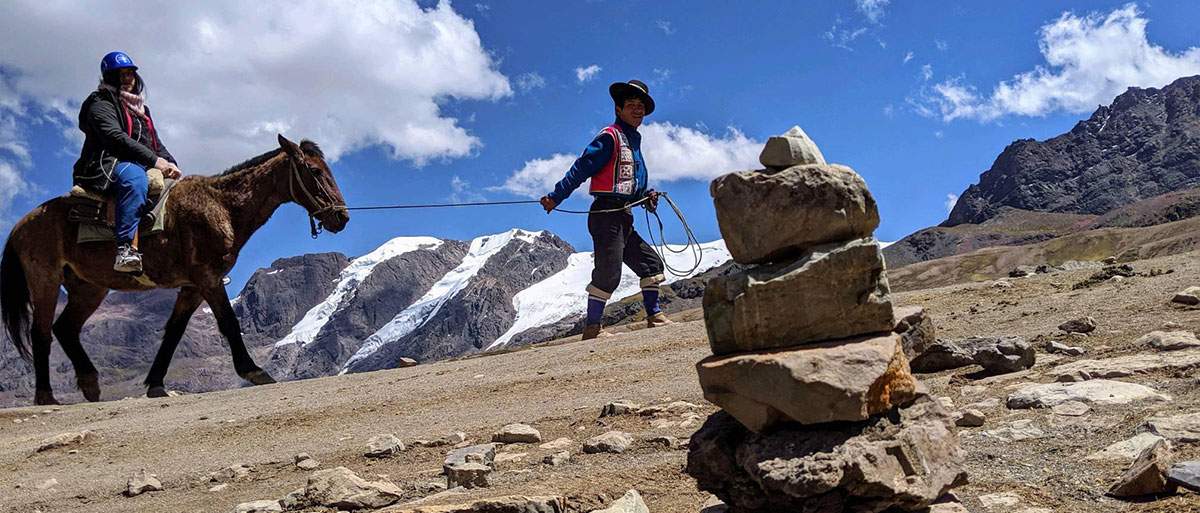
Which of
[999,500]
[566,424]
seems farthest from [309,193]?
[999,500]

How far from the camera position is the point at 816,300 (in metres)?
4.45

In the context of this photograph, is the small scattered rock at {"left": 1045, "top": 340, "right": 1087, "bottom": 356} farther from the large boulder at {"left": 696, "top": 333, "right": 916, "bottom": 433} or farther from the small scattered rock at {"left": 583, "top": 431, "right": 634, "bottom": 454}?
the small scattered rock at {"left": 583, "top": 431, "right": 634, "bottom": 454}

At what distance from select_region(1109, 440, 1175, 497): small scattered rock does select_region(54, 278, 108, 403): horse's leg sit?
43.2 feet

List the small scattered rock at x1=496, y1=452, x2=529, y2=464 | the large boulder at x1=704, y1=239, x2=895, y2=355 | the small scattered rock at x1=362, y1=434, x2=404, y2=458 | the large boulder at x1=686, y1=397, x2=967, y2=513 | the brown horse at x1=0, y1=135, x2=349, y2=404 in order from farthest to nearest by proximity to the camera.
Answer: the brown horse at x1=0, y1=135, x2=349, y2=404 < the small scattered rock at x1=362, y1=434, x2=404, y2=458 < the small scattered rock at x1=496, y1=452, x2=529, y2=464 < the large boulder at x1=704, y1=239, x2=895, y2=355 < the large boulder at x1=686, y1=397, x2=967, y2=513

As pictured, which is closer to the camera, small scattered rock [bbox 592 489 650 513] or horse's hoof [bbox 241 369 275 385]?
small scattered rock [bbox 592 489 650 513]

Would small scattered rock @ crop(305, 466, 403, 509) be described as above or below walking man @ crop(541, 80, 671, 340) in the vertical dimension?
below

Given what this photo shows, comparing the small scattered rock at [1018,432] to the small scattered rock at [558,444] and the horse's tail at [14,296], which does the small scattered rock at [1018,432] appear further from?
the horse's tail at [14,296]

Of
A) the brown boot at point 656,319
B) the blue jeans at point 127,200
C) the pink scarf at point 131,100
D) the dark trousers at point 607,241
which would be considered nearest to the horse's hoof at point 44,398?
the blue jeans at point 127,200

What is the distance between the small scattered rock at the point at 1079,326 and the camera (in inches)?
321

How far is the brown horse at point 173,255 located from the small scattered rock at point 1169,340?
34.7 ft

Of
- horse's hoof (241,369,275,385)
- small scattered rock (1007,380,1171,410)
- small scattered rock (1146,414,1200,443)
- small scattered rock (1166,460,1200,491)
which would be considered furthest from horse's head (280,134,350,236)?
small scattered rock (1166,460,1200,491)

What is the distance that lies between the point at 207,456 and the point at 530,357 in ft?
15.3

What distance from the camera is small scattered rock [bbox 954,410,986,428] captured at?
5.54 m

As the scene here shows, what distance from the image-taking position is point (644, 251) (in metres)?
13.5
